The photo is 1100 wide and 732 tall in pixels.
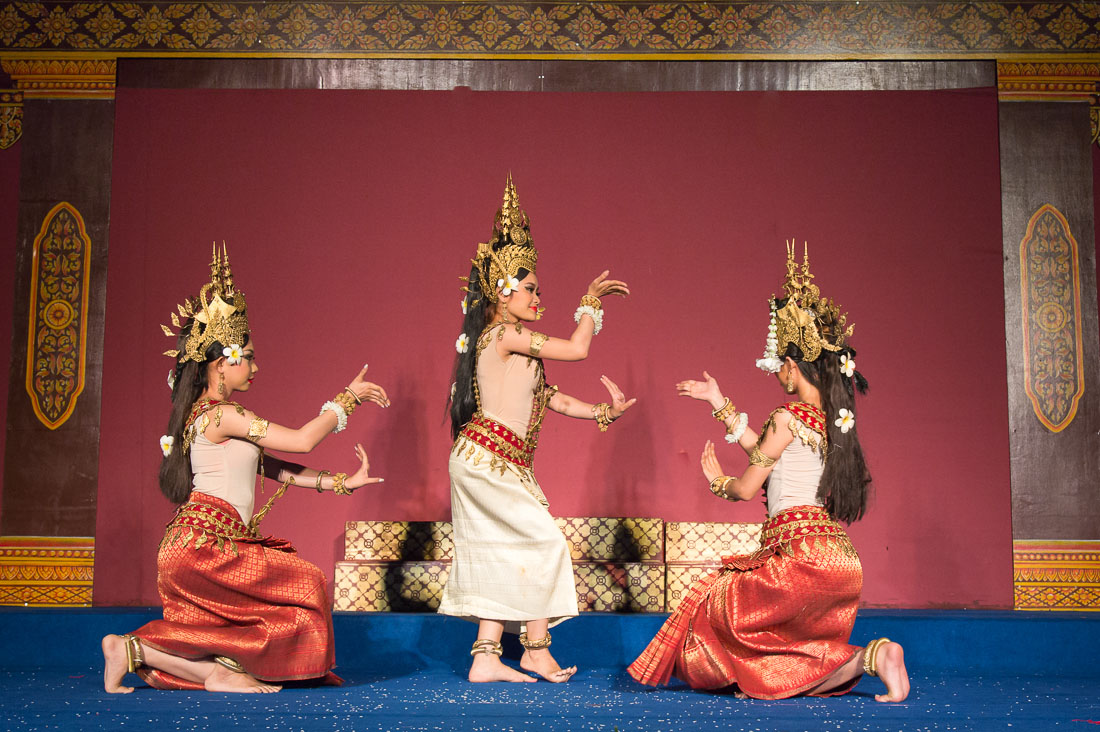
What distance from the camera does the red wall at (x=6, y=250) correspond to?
5184mm

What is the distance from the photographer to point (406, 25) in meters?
5.28

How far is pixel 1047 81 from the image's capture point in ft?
17.0

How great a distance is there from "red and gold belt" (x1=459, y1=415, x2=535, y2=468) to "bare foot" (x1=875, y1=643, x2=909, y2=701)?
1.26 meters

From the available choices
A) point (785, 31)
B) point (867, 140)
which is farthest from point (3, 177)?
point (867, 140)

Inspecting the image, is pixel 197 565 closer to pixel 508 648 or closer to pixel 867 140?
pixel 508 648

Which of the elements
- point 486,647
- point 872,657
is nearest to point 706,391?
point 872,657

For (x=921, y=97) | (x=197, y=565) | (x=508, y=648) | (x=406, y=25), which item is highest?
(x=406, y=25)

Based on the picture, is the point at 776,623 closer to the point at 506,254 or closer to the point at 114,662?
the point at 506,254

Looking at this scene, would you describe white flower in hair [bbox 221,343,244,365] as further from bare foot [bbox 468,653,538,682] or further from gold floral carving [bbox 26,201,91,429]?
gold floral carving [bbox 26,201,91,429]

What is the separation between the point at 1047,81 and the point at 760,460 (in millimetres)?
2919

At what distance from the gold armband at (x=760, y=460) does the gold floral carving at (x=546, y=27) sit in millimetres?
2508

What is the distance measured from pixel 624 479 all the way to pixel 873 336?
1340mm

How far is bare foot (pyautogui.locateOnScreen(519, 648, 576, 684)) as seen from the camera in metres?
3.50

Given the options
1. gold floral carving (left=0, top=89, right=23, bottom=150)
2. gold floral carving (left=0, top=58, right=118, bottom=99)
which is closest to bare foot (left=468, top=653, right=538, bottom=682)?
gold floral carving (left=0, top=58, right=118, bottom=99)
